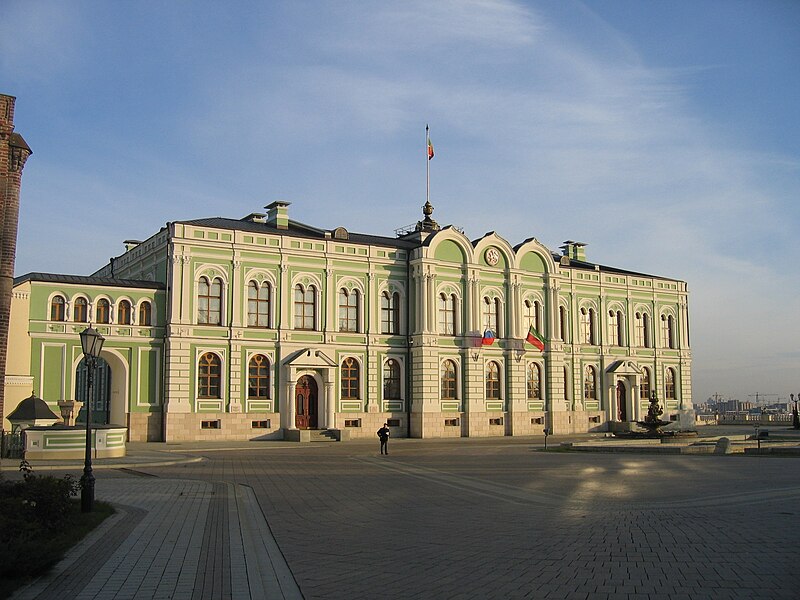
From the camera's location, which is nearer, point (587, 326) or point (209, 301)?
point (209, 301)

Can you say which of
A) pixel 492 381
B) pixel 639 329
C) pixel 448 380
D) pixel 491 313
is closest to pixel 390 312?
pixel 448 380

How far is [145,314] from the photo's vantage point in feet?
147

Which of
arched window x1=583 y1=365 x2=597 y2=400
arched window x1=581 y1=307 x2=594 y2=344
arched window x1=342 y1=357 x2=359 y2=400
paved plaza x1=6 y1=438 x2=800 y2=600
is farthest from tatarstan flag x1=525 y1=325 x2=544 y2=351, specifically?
paved plaza x1=6 y1=438 x2=800 y2=600

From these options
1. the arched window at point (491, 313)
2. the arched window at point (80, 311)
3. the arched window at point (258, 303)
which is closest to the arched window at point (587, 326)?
the arched window at point (491, 313)

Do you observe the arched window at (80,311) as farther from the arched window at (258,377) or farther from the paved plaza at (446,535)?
the paved plaza at (446,535)

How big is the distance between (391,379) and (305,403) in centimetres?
600

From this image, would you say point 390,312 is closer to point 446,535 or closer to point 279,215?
point 279,215

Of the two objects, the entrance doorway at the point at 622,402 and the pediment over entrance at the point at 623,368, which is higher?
the pediment over entrance at the point at 623,368

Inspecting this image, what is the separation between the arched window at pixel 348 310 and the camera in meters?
50.8

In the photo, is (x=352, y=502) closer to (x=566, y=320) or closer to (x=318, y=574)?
(x=318, y=574)

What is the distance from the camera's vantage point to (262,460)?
3309cm

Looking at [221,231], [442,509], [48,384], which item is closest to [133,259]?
[221,231]

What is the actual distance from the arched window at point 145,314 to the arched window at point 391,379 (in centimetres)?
1453

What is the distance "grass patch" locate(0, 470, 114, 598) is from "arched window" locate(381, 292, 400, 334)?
36.2 metres
